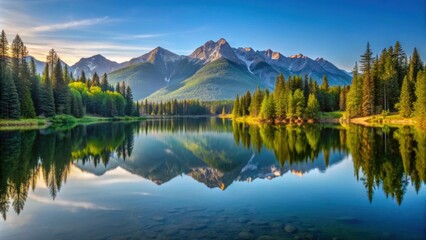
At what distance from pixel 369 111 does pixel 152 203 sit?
320ft

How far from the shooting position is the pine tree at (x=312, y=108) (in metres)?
106

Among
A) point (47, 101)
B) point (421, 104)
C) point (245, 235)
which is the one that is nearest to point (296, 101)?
point (421, 104)

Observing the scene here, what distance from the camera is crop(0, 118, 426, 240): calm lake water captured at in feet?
43.1

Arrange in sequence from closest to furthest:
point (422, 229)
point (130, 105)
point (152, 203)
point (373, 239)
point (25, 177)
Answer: point (373, 239) < point (422, 229) < point (152, 203) < point (25, 177) < point (130, 105)

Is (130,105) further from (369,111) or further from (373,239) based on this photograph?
(373,239)

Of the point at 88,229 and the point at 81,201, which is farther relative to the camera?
the point at 81,201

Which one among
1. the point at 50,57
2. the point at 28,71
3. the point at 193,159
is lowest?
the point at 193,159

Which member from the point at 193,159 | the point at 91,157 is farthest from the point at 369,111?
the point at 91,157

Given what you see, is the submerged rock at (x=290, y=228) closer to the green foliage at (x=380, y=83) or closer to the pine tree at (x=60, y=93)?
the green foliage at (x=380, y=83)

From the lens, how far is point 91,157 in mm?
34719

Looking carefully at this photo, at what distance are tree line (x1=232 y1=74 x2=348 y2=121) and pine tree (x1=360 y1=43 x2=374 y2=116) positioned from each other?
47.6 feet

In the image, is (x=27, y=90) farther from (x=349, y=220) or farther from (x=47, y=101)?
(x=349, y=220)

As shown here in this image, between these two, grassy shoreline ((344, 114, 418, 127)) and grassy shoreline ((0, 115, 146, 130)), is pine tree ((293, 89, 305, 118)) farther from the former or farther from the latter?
grassy shoreline ((0, 115, 146, 130))

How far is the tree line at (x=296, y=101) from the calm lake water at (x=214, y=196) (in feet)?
242
